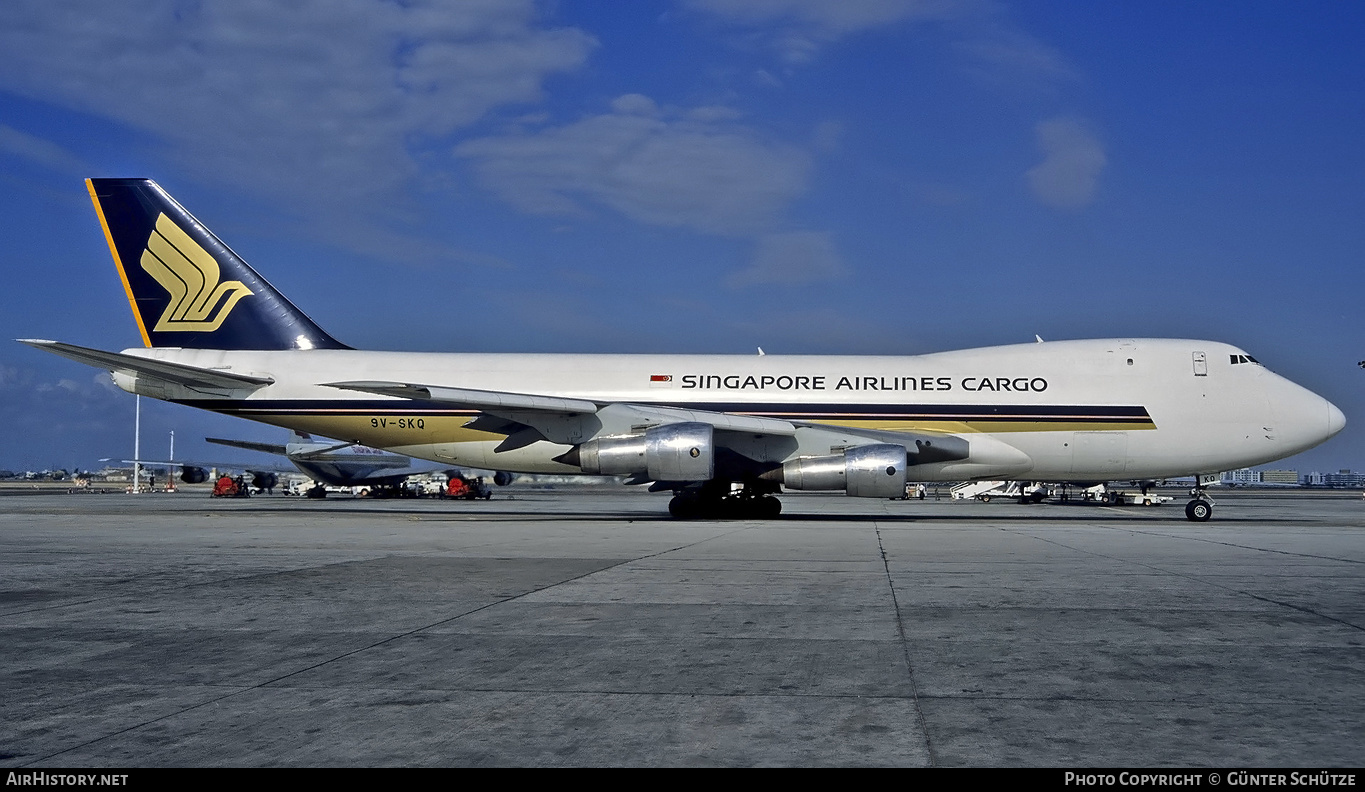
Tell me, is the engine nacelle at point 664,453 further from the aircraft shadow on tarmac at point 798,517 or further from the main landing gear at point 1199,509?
the main landing gear at point 1199,509

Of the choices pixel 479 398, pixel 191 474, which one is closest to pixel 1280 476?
pixel 191 474

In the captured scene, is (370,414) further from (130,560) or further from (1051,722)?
(1051,722)

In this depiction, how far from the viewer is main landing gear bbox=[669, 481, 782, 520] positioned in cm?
2430

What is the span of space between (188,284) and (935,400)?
1859 cm

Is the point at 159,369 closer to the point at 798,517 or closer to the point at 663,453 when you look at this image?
the point at 663,453

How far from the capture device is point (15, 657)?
5.60 metres

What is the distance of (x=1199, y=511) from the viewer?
80.8 ft

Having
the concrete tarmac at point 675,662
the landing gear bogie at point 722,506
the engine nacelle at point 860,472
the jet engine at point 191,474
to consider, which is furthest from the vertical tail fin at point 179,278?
the jet engine at point 191,474

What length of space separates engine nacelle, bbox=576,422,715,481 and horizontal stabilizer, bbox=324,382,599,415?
42.0 inches

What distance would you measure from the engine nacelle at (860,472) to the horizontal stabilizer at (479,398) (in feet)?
16.2

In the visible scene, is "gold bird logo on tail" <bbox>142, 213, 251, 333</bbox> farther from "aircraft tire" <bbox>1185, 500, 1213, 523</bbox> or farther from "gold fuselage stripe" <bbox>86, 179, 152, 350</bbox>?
"aircraft tire" <bbox>1185, 500, 1213, 523</bbox>

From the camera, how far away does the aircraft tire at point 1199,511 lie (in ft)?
80.3
